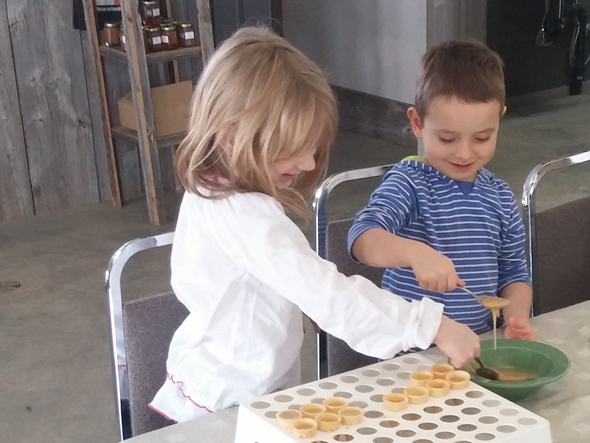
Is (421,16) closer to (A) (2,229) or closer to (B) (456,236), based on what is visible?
(A) (2,229)

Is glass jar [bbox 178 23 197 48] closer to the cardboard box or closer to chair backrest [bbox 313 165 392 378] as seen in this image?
the cardboard box

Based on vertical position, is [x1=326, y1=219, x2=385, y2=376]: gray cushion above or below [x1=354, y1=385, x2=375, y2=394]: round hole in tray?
below

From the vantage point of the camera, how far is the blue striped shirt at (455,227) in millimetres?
1584

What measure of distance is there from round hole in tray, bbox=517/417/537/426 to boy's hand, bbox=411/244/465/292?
285 millimetres

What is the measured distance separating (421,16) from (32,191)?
7.20 ft

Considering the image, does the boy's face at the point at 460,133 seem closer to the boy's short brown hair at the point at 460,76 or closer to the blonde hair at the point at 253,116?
the boy's short brown hair at the point at 460,76

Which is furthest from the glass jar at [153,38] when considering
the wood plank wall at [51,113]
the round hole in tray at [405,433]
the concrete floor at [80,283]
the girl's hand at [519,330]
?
the round hole in tray at [405,433]

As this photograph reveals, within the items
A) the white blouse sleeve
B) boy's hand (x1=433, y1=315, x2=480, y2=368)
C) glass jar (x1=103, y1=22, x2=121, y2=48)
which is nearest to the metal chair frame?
the white blouse sleeve

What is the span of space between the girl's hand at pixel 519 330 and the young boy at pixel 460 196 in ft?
0.49

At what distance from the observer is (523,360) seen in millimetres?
1258

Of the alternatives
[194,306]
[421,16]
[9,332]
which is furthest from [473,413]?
[421,16]

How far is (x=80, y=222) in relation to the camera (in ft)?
13.3

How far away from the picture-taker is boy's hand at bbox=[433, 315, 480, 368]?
3.81 feet

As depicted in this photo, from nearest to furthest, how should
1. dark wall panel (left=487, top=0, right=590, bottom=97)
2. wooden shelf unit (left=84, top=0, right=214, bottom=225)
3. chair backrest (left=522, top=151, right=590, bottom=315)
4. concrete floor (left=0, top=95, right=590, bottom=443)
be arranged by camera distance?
chair backrest (left=522, top=151, right=590, bottom=315)
concrete floor (left=0, top=95, right=590, bottom=443)
wooden shelf unit (left=84, top=0, right=214, bottom=225)
dark wall panel (left=487, top=0, right=590, bottom=97)
